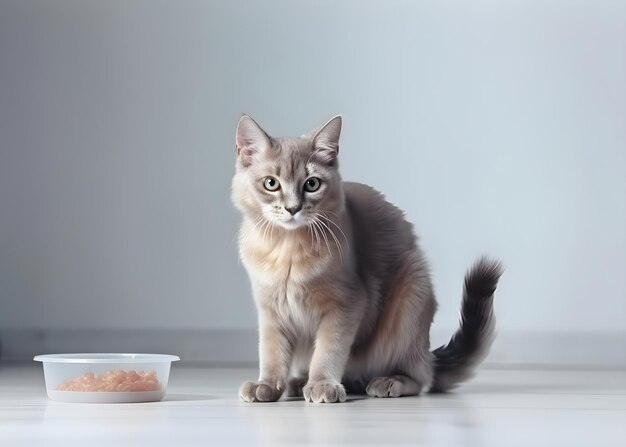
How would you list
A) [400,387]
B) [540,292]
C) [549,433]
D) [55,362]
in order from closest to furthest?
[549,433] < [55,362] < [400,387] < [540,292]

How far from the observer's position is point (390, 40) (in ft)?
13.4

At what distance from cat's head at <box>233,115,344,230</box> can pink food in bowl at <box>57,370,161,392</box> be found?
449 mm

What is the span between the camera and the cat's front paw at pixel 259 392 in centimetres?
230

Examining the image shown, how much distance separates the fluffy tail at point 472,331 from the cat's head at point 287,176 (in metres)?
0.47

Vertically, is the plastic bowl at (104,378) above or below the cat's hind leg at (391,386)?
above

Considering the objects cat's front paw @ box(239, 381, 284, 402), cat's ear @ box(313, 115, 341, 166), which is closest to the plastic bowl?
cat's front paw @ box(239, 381, 284, 402)

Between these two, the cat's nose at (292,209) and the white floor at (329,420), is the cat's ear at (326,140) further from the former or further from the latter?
the white floor at (329,420)

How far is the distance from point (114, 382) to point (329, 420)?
0.57 metres

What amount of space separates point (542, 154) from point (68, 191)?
1.92 metres

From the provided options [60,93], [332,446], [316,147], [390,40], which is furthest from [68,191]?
[332,446]

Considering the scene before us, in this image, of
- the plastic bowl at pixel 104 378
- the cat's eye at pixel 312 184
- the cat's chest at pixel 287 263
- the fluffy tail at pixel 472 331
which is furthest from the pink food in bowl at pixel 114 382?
the fluffy tail at pixel 472 331

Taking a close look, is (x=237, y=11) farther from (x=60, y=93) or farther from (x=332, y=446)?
(x=332, y=446)

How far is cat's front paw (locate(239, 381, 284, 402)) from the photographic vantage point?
2299 millimetres

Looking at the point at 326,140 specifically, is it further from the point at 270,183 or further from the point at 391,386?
the point at 391,386
